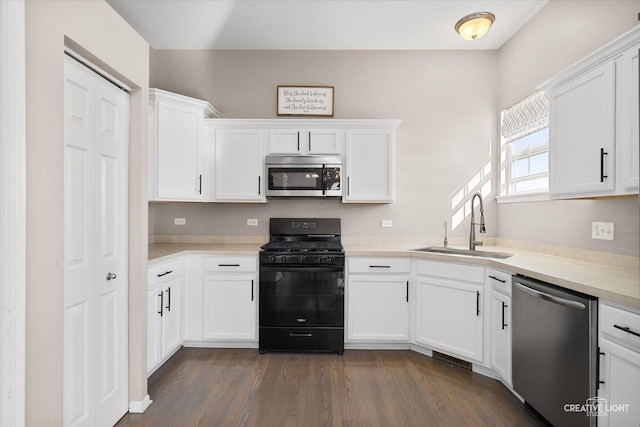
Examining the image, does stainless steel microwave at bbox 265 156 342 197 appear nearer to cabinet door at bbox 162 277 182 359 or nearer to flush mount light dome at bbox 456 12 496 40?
cabinet door at bbox 162 277 182 359

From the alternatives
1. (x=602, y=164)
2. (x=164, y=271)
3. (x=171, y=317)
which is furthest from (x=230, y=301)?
(x=602, y=164)

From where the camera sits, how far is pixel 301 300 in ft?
9.20

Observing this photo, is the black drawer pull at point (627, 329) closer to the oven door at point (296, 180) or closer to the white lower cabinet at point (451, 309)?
the white lower cabinet at point (451, 309)

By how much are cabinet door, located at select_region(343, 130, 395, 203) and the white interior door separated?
6.29ft

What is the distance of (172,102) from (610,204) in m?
3.49

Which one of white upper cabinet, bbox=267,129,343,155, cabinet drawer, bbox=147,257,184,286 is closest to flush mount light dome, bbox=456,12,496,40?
white upper cabinet, bbox=267,129,343,155

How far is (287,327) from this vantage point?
2.79m

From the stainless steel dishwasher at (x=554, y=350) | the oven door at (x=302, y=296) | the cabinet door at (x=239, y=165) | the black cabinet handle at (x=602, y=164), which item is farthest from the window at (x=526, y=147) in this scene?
the cabinet door at (x=239, y=165)

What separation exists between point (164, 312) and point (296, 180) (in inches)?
63.1

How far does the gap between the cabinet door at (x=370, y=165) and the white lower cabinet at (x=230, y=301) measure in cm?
123

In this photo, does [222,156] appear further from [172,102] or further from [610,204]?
[610,204]

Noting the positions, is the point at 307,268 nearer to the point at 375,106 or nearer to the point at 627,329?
the point at 375,106

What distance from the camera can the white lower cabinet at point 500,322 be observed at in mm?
2168

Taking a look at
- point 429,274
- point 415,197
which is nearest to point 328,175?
point 415,197
